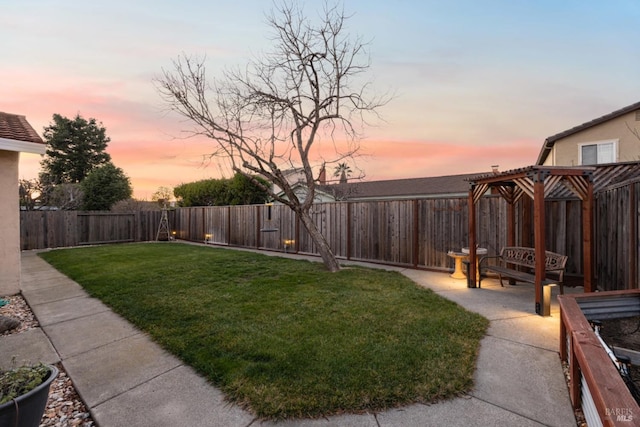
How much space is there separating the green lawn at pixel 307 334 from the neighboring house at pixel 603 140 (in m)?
9.63

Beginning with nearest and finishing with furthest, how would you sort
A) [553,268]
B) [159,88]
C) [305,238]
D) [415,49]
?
[553,268]
[159,88]
[415,49]
[305,238]

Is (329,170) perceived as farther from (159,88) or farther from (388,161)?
(159,88)

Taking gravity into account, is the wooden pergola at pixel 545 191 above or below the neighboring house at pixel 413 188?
below

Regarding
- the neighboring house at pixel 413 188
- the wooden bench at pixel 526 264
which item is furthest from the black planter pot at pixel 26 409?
the neighboring house at pixel 413 188

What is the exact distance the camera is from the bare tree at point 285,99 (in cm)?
675

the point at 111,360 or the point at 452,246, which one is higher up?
the point at 452,246

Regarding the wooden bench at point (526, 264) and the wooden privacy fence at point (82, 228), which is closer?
the wooden bench at point (526, 264)

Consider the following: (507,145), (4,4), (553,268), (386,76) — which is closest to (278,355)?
(553,268)

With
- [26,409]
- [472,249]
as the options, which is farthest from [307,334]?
[472,249]

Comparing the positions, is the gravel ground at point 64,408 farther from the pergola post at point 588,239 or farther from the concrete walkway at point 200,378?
the pergola post at point 588,239

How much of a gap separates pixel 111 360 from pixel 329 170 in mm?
6137

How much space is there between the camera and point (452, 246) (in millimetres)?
7004

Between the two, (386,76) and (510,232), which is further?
(386,76)

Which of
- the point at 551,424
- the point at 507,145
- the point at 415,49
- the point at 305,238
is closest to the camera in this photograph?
the point at 551,424
